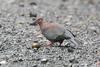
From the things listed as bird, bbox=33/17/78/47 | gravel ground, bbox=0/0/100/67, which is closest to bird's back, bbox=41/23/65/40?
bird, bbox=33/17/78/47

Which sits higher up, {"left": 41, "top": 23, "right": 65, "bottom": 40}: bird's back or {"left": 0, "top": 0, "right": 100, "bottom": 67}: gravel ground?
{"left": 41, "top": 23, "right": 65, "bottom": 40}: bird's back

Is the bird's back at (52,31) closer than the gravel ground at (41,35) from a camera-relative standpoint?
No

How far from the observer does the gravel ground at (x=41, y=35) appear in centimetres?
848

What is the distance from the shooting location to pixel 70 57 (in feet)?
28.4

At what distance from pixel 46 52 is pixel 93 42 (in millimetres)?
1592

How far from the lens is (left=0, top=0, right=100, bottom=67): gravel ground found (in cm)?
848

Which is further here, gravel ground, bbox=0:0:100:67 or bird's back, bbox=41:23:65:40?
bird's back, bbox=41:23:65:40

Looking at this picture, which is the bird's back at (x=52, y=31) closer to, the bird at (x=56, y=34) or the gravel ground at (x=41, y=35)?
the bird at (x=56, y=34)

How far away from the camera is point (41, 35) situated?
10.7m

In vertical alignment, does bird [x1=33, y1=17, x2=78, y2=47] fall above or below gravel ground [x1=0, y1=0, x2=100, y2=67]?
above

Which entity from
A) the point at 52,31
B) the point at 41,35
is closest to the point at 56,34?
the point at 52,31

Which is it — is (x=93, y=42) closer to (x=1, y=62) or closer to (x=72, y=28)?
(x=72, y=28)

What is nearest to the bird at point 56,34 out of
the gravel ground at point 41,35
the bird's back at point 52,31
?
the bird's back at point 52,31

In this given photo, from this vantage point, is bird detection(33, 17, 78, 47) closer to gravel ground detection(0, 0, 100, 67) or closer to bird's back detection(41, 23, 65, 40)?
bird's back detection(41, 23, 65, 40)
